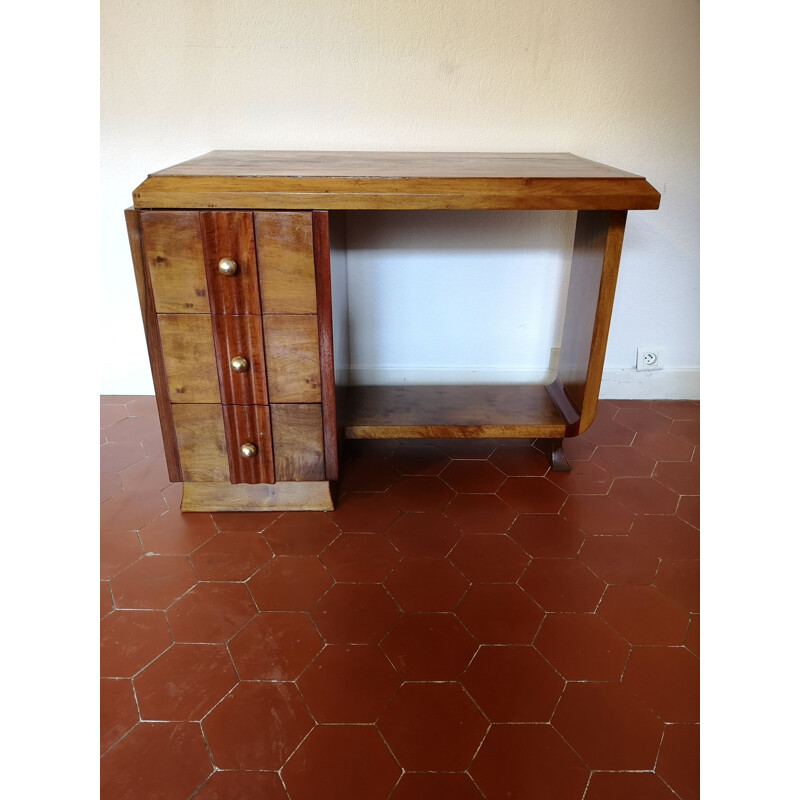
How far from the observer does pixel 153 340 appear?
6.20ft

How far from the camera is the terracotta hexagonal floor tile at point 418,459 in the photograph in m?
2.36

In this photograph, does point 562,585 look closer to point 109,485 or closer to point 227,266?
point 227,266

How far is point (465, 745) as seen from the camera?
1361 mm

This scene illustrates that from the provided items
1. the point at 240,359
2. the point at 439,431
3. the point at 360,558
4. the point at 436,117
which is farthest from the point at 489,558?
the point at 436,117

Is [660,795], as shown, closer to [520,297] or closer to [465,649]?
[465,649]

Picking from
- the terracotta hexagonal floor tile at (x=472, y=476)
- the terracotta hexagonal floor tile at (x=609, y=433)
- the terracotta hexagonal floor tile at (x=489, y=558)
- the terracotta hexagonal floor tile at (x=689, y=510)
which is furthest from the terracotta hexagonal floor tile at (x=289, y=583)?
the terracotta hexagonal floor tile at (x=609, y=433)

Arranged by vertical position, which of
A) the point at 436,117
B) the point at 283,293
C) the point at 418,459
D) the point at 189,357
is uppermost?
the point at 436,117

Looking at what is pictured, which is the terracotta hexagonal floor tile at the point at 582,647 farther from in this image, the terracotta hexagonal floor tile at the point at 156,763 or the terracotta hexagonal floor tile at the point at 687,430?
the terracotta hexagonal floor tile at the point at 687,430

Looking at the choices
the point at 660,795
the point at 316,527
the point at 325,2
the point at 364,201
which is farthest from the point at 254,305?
the point at 660,795

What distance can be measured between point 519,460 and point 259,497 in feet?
3.11

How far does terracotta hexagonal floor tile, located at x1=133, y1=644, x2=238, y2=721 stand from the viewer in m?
1.44

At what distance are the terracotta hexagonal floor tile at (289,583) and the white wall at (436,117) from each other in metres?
1.03

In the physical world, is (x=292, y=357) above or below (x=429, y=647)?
above

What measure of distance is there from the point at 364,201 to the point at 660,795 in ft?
4.87
